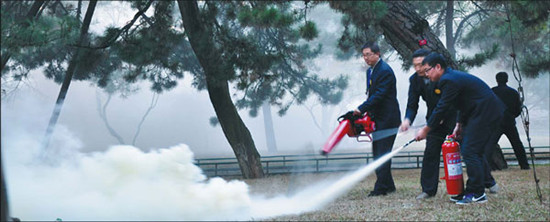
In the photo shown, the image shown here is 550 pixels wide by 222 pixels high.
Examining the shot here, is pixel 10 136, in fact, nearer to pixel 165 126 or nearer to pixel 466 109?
pixel 466 109

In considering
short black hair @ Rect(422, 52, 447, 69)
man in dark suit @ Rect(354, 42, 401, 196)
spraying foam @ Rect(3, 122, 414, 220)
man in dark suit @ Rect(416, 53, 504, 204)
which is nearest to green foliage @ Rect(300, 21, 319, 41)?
man in dark suit @ Rect(354, 42, 401, 196)

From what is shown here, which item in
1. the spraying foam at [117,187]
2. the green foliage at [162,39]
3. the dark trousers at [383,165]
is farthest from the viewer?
the green foliage at [162,39]

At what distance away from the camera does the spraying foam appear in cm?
483

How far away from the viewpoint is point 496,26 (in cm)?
2389

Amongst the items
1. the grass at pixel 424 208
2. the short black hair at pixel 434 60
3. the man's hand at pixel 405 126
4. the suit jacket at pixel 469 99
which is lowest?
the grass at pixel 424 208

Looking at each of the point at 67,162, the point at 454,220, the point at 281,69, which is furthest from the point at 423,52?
the point at 281,69

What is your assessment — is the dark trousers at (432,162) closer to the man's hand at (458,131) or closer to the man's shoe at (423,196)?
the man's shoe at (423,196)

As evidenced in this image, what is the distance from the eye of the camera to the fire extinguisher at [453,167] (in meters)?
6.32

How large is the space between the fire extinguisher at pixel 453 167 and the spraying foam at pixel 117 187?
226 cm

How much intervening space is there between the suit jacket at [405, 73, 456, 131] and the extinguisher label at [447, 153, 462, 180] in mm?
403

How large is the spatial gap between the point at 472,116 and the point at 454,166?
0.64 m

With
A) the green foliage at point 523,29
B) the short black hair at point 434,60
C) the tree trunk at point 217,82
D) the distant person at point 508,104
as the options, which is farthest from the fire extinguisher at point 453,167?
the tree trunk at point 217,82

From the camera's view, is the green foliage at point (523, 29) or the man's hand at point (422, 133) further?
the green foliage at point (523, 29)

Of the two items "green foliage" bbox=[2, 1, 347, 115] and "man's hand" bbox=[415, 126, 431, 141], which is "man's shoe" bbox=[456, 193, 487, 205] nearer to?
"man's hand" bbox=[415, 126, 431, 141]
